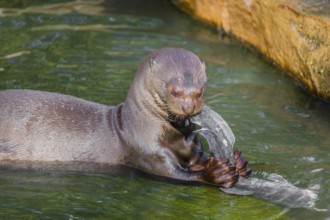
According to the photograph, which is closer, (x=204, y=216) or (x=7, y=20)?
(x=204, y=216)

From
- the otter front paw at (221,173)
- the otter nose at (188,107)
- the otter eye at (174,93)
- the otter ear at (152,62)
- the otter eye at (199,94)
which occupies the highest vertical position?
the otter ear at (152,62)

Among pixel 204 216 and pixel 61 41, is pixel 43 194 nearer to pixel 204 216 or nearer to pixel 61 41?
pixel 204 216

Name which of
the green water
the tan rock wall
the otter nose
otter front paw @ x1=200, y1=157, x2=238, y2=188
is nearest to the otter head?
the otter nose

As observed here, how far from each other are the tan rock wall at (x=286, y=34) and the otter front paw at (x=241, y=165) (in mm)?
1881

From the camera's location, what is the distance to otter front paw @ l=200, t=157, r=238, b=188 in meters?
5.96

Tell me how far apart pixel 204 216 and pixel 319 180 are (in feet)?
3.25

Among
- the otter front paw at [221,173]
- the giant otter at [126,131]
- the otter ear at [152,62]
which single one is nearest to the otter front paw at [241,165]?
the giant otter at [126,131]

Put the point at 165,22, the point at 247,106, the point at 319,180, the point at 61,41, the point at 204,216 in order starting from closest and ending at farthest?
the point at 204,216 < the point at 319,180 < the point at 247,106 < the point at 61,41 < the point at 165,22

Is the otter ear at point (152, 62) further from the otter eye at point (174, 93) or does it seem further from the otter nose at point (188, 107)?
the otter nose at point (188, 107)

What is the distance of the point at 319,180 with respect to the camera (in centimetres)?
618

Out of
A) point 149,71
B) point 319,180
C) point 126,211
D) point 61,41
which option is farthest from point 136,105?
point 61,41

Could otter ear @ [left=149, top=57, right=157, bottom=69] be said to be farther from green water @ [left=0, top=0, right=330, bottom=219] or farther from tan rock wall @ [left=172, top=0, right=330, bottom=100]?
tan rock wall @ [left=172, top=0, right=330, bottom=100]

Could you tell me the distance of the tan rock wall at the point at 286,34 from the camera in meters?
7.79

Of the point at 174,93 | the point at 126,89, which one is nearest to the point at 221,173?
the point at 174,93
